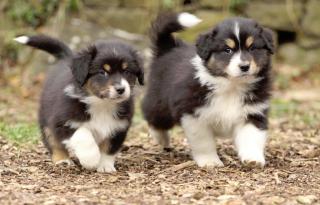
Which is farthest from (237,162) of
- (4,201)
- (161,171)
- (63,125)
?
(4,201)

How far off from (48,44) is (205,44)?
163cm

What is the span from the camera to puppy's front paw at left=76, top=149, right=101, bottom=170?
5.76m

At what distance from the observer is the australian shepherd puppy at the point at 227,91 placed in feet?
19.3

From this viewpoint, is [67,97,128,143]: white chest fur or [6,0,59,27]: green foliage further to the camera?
[6,0,59,27]: green foliage

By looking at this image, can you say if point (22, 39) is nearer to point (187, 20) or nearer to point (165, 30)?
point (165, 30)

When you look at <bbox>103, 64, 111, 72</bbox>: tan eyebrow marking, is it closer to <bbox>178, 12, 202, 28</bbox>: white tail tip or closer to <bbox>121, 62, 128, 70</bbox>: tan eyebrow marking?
<bbox>121, 62, 128, 70</bbox>: tan eyebrow marking

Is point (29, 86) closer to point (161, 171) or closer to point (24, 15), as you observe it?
point (24, 15)

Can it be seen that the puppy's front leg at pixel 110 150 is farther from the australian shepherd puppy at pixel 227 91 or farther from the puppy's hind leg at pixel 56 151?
the australian shepherd puppy at pixel 227 91

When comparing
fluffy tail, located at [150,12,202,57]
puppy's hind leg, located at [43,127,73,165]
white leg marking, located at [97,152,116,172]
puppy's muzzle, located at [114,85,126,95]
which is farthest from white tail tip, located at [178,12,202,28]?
puppy's hind leg, located at [43,127,73,165]

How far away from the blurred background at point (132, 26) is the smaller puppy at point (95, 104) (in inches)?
240

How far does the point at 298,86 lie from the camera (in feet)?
41.5

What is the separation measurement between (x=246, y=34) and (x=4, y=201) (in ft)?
7.90

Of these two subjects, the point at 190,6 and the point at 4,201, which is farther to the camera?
the point at 190,6

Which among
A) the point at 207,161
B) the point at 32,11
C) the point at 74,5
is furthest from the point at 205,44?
the point at 32,11
